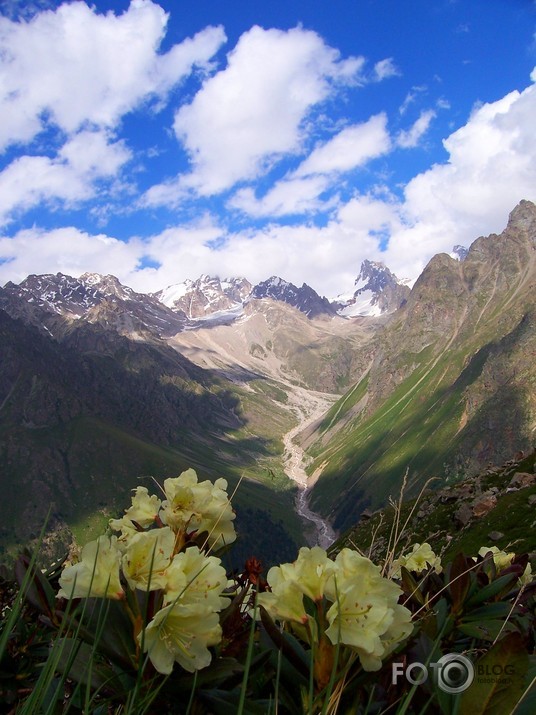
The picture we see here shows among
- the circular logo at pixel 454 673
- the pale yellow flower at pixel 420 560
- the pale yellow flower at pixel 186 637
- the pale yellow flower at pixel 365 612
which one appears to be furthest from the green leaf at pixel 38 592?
the pale yellow flower at pixel 420 560

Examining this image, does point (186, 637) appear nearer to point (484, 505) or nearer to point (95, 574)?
point (95, 574)

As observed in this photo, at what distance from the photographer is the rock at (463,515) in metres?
42.6

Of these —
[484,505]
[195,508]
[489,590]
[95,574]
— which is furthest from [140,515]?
[484,505]

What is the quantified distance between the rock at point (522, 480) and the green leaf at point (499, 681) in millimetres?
44158

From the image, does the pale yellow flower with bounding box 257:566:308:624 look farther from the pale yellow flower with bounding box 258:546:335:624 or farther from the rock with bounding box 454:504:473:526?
the rock with bounding box 454:504:473:526

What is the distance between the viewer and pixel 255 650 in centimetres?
308

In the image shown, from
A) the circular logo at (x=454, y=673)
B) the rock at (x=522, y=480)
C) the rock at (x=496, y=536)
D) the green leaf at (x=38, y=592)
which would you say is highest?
the rock at (x=522, y=480)

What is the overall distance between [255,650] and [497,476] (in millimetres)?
53485

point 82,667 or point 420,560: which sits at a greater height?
point 420,560

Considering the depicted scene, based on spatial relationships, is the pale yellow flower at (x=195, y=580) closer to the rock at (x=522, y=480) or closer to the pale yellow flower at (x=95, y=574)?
the pale yellow flower at (x=95, y=574)

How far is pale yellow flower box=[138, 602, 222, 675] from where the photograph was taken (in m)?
2.51

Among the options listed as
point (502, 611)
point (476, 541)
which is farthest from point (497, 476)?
point (502, 611)

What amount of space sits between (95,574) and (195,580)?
575mm

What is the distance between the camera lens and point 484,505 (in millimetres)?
41969
